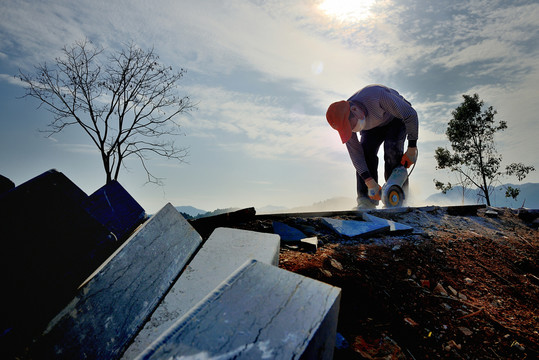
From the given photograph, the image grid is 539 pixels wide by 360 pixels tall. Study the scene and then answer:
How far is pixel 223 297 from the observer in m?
0.94

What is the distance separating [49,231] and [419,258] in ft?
11.0

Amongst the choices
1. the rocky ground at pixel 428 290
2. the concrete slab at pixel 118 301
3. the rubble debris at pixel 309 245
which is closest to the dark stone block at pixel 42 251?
the concrete slab at pixel 118 301

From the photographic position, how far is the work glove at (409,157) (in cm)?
595

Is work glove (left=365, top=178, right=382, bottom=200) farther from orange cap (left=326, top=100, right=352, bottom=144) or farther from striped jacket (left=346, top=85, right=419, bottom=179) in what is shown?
orange cap (left=326, top=100, right=352, bottom=144)

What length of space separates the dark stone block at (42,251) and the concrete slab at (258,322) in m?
0.87

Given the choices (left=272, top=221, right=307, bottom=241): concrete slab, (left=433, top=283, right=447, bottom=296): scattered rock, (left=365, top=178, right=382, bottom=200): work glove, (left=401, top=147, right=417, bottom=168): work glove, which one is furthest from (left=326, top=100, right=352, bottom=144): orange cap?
(left=433, top=283, right=447, bottom=296): scattered rock

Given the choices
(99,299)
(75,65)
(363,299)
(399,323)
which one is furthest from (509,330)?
(75,65)

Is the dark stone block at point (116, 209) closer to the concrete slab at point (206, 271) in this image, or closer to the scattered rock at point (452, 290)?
the concrete slab at point (206, 271)

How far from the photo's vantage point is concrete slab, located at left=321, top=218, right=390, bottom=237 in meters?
3.65

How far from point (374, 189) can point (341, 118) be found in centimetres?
197

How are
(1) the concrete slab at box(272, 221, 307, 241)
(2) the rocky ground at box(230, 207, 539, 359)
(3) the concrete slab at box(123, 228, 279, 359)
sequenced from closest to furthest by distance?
1. (3) the concrete slab at box(123, 228, 279, 359)
2. (2) the rocky ground at box(230, 207, 539, 359)
3. (1) the concrete slab at box(272, 221, 307, 241)

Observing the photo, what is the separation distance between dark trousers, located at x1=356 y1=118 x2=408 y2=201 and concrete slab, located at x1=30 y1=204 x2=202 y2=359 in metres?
5.83

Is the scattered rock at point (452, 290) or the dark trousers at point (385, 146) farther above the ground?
the dark trousers at point (385, 146)

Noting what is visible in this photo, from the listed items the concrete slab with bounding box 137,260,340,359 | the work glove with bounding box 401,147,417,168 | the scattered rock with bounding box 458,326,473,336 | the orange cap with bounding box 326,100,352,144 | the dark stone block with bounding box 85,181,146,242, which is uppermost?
the orange cap with bounding box 326,100,352,144
